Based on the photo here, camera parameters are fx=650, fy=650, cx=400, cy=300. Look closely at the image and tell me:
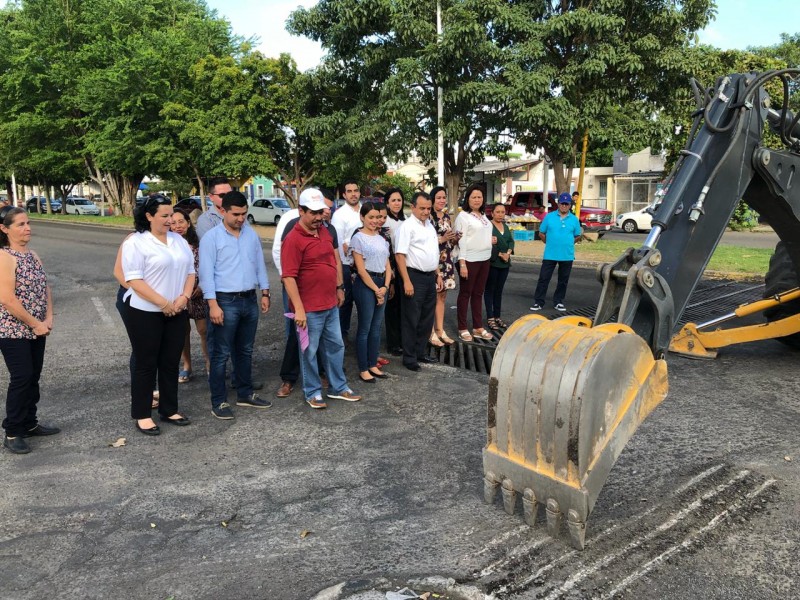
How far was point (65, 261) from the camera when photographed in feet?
56.6

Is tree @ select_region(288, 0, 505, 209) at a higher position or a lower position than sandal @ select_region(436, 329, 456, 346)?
higher

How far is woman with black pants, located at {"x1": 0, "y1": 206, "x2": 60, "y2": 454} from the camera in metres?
4.60

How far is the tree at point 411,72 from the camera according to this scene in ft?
55.9

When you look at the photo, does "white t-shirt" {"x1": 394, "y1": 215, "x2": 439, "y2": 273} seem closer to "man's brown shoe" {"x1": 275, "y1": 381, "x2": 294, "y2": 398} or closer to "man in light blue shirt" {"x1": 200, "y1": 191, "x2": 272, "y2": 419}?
"man in light blue shirt" {"x1": 200, "y1": 191, "x2": 272, "y2": 419}

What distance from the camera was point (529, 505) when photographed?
3.25 metres

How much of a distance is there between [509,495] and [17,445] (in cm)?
360

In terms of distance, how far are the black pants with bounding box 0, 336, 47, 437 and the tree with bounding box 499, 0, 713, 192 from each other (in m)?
14.1

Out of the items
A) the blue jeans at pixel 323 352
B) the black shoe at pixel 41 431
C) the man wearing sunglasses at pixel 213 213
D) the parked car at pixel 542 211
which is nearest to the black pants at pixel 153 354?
the black shoe at pixel 41 431

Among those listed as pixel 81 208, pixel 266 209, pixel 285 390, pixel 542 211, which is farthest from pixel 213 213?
pixel 81 208

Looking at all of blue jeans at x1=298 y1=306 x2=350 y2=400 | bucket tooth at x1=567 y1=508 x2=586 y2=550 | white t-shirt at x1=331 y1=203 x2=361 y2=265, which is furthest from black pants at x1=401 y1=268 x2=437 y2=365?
bucket tooth at x1=567 y1=508 x2=586 y2=550

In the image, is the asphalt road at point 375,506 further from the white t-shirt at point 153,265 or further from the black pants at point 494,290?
the black pants at point 494,290

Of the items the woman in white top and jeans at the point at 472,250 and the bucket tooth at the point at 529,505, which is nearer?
the bucket tooth at the point at 529,505

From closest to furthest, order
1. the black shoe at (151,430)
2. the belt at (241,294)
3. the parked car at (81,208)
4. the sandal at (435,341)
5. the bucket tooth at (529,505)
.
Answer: the bucket tooth at (529,505) → the black shoe at (151,430) → the belt at (241,294) → the sandal at (435,341) → the parked car at (81,208)

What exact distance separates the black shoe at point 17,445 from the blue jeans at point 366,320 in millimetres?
2892
